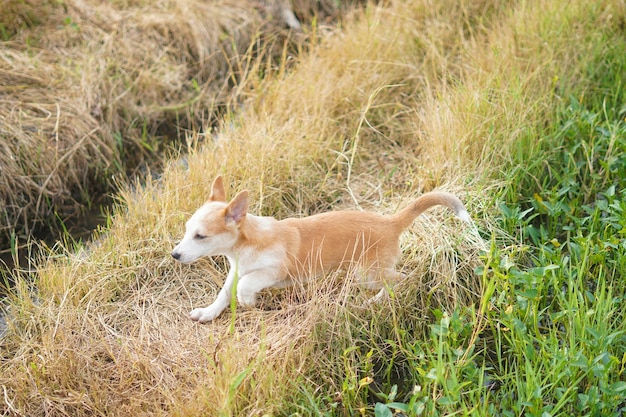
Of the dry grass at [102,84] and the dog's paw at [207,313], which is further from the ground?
the dry grass at [102,84]

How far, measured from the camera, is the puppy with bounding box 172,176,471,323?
3.45 m

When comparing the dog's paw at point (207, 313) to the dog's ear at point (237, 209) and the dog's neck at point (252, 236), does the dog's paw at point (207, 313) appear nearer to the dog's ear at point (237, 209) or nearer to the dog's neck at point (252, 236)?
the dog's neck at point (252, 236)

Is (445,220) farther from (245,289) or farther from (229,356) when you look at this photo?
(229,356)

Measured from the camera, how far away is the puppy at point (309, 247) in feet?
11.3

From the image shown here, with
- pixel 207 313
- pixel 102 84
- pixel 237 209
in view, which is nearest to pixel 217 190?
pixel 237 209

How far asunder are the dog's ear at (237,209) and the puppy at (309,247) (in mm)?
59

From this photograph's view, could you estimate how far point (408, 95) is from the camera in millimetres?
5359

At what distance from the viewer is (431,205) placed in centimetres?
351

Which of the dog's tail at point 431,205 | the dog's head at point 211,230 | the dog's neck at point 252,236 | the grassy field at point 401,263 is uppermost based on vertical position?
the dog's head at point 211,230

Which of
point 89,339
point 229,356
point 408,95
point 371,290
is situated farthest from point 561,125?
point 89,339

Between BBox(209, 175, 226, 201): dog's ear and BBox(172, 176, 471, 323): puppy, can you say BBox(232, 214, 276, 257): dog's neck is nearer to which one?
BBox(172, 176, 471, 323): puppy

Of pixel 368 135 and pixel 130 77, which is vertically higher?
pixel 130 77

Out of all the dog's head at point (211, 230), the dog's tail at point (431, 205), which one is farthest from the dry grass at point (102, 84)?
the dog's tail at point (431, 205)

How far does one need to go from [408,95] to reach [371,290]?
2242mm
